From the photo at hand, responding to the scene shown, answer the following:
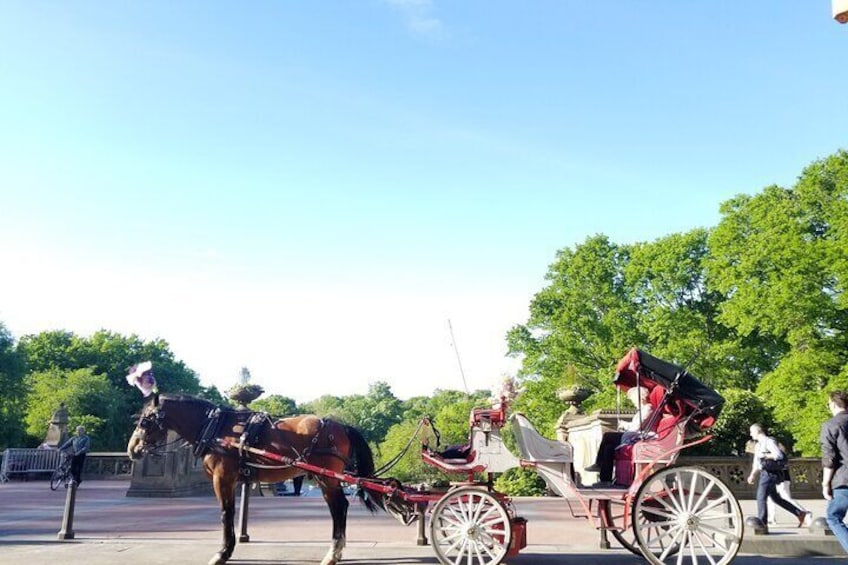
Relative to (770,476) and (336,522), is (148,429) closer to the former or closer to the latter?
(336,522)

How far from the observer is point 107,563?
8.09m

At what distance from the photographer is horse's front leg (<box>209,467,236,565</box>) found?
7910 mm

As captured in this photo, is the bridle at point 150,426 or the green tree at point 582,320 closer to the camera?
the bridle at point 150,426

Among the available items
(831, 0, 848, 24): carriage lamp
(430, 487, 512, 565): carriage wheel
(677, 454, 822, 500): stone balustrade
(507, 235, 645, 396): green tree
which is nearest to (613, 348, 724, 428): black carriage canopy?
(430, 487, 512, 565): carriage wheel

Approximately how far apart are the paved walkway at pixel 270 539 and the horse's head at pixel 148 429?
1.43 meters

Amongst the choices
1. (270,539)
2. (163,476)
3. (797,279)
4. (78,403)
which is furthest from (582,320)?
(78,403)

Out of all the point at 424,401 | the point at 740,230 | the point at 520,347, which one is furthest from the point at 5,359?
the point at 424,401

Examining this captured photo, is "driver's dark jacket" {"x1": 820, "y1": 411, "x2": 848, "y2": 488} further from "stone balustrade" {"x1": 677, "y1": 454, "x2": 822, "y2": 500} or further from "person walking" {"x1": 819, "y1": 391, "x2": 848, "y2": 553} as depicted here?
"stone balustrade" {"x1": 677, "y1": 454, "x2": 822, "y2": 500}

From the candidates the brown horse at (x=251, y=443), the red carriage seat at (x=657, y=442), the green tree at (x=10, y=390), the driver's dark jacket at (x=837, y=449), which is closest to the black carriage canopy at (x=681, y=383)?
the red carriage seat at (x=657, y=442)

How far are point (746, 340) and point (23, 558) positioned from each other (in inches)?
1333

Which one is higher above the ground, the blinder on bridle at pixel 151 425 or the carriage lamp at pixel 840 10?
the carriage lamp at pixel 840 10

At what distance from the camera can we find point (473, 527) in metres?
7.29

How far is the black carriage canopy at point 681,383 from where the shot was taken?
25.4 ft

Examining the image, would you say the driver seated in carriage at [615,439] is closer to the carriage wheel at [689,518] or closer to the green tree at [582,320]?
the carriage wheel at [689,518]
